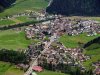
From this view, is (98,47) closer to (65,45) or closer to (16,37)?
(65,45)

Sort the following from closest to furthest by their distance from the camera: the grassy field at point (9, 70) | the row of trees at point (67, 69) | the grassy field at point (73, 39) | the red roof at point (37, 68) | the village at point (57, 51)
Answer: the grassy field at point (9, 70), the row of trees at point (67, 69), the red roof at point (37, 68), the village at point (57, 51), the grassy field at point (73, 39)

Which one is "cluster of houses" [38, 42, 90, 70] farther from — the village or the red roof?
the red roof

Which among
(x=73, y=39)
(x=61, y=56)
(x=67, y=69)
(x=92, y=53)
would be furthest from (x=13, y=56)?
(x=73, y=39)

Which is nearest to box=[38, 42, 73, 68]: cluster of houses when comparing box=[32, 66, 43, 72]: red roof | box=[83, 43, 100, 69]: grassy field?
box=[32, 66, 43, 72]: red roof

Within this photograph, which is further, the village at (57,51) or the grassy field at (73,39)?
the grassy field at (73,39)

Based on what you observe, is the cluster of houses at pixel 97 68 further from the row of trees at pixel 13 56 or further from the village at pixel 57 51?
the row of trees at pixel 13 56

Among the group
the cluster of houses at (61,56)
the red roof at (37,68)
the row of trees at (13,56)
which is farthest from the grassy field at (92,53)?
the row of trees at (13,56)

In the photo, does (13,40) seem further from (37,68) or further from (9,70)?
(9,70)
